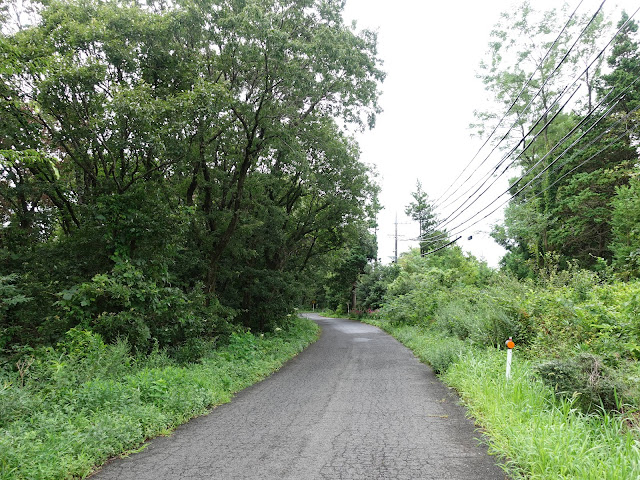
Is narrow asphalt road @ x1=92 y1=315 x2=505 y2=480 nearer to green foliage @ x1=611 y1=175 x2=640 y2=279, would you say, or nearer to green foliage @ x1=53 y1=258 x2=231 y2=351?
green foliage @ x1=53 y1=258 x2=231 y2=351

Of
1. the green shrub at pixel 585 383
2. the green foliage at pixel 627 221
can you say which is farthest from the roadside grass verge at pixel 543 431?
the green foliage at pixel 627 221

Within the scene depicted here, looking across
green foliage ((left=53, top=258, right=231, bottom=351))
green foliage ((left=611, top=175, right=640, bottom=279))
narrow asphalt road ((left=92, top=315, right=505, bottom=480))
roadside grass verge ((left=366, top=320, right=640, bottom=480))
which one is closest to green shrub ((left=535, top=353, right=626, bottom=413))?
roadside grass verge ((left=366, top=320, right=640, bottom=480))

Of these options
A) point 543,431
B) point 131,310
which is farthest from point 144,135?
point 543,431

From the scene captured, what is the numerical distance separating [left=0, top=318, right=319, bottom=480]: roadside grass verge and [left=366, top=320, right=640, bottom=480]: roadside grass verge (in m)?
4.30

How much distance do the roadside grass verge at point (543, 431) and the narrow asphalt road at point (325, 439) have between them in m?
0.29

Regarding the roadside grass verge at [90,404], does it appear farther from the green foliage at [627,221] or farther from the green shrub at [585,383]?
the green foliage at [627,221]

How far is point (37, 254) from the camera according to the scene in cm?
866

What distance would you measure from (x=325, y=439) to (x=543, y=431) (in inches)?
99.1

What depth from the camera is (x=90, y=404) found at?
5.03 metres

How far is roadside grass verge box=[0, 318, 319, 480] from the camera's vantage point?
12.1 feet

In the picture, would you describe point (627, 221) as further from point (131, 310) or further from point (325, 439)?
point (131, 310)

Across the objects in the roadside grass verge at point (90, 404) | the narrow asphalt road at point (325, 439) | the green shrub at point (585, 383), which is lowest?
the narrow asphalt road at point (325, 439)

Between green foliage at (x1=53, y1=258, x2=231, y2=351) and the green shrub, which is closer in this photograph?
the green shrub

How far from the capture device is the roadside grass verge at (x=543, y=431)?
10.9 feet
